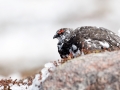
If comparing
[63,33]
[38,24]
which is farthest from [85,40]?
[38,24]

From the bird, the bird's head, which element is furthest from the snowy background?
the bird

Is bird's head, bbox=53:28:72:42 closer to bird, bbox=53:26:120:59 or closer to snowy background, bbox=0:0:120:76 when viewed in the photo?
bird, bbox=53:26:120:59

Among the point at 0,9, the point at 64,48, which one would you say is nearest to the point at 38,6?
the point at 0,9

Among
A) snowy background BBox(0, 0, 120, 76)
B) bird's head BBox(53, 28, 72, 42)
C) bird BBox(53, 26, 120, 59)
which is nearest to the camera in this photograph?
bird BBox(53, 26, 120, 59)

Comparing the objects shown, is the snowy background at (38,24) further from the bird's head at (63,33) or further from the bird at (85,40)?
the bird at (85,40)

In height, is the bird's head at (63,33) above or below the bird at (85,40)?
above

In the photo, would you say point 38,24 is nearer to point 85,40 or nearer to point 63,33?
point 63,33

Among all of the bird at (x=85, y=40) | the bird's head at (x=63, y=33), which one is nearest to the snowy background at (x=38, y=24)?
the bird's head at (x=63, y=33)
